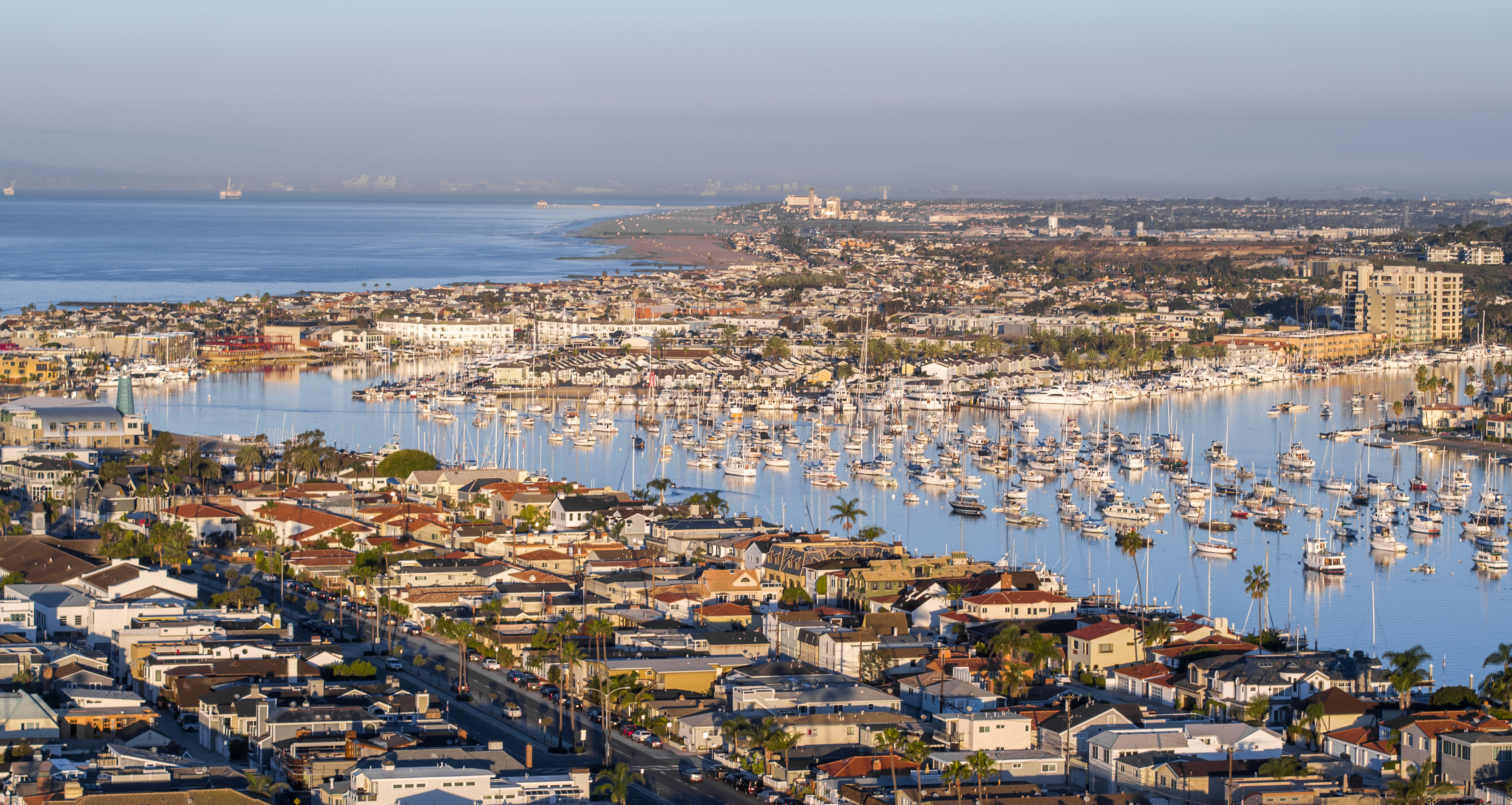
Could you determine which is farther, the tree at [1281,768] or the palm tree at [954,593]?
the palm tree at [954,593]

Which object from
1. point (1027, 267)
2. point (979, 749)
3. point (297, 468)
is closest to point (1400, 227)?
point (1027, 267)

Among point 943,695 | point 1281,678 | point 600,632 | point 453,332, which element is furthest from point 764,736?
point 453,332

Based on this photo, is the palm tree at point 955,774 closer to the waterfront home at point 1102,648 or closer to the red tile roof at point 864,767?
the red tile roof at point 864,767

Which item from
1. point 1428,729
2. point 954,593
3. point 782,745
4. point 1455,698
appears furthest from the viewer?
point 954,593

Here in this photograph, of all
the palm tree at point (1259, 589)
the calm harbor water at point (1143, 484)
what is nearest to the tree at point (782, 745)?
the palm tree at point (1259, 589)

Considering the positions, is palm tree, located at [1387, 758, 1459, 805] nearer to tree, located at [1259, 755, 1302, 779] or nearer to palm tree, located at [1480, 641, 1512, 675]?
tree, located at [1259, 755, 1302, 779]

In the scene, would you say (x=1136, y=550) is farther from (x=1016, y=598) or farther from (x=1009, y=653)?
(x=1009, y=653)

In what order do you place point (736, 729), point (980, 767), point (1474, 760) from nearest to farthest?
1. point (980, 767)
2. point (1474, 760)
3. point (736, 729)

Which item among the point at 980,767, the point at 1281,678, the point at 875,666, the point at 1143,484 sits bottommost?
the point at 1143,484

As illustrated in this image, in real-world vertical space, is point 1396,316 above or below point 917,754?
above
